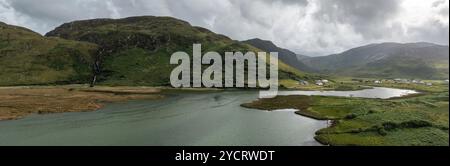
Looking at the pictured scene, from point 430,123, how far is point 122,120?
6611 cm

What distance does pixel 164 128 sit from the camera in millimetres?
77312

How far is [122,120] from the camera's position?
8881 centimetres

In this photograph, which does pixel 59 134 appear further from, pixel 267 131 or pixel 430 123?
pixel 430 123

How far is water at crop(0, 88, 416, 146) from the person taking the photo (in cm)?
6438

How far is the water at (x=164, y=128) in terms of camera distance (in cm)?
6438

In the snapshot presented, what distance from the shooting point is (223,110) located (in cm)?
11000
